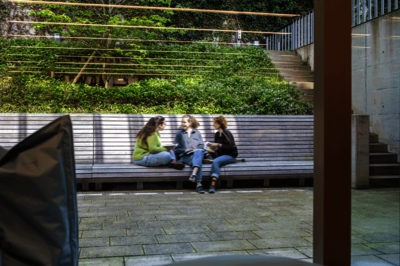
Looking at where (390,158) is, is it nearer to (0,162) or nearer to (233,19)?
(0,162)

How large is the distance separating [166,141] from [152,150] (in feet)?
3.18

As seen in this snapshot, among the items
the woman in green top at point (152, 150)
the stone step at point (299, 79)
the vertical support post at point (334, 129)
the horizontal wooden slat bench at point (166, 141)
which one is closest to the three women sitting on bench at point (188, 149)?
the woman in green top at point (152, 150)

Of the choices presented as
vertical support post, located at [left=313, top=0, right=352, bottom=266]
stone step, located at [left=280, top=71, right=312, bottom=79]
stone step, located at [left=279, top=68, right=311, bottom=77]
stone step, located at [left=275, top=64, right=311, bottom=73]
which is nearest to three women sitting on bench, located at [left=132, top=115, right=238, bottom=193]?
vertical support post, located at [left=313, top=0, right=352, bottom=266]

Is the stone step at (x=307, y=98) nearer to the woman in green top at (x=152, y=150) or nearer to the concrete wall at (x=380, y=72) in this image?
the woman in green top at (x=152, y=150)

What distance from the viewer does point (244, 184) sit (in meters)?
6.95

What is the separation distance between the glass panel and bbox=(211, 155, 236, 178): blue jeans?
14.1ft

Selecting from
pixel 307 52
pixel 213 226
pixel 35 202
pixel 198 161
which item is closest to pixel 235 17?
pixel 307 52

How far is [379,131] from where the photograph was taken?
2.19 m

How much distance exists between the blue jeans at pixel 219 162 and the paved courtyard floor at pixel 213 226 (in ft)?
1.78

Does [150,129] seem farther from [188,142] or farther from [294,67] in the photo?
[294,67]

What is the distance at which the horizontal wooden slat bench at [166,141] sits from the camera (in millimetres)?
6395

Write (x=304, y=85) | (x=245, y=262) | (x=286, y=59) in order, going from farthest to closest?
(x=286, y=59), (x=304, y=85), (x=245, y=262)

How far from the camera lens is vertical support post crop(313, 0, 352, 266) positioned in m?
1.99

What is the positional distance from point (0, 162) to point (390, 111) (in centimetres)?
191
